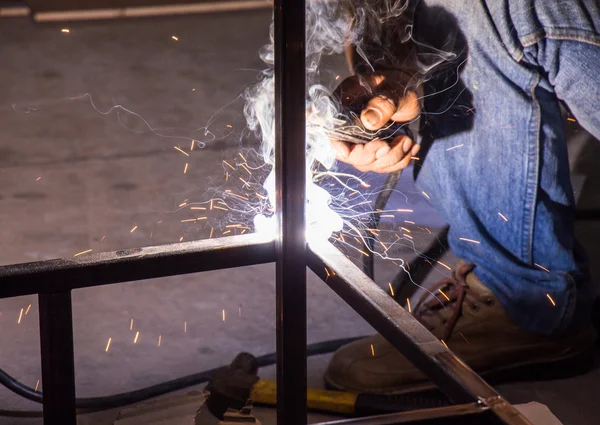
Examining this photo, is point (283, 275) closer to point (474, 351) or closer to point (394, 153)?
point (394, 153)

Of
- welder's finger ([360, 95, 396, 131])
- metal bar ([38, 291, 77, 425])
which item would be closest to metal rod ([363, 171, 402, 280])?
welder's finger ([360, 95, 396, 131])

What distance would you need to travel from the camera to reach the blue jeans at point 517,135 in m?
1.46

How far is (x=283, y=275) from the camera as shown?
2.96ft

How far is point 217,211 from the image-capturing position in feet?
7.63

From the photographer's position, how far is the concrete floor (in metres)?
1.65

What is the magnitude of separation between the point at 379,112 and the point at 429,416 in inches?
32.8

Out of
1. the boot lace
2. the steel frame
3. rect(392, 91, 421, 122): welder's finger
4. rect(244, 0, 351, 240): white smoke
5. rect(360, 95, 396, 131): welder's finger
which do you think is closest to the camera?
the steel frame

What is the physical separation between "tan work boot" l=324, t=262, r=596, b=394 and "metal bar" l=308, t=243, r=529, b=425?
61 centimetres

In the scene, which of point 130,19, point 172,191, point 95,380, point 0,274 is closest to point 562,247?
point 95,380

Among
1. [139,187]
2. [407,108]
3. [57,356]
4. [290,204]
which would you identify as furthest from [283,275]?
[139,187]

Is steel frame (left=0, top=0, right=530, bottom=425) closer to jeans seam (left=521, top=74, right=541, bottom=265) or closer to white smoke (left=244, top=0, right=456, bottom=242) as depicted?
white smoke (left=244, top=0, right=456, bottom=242)

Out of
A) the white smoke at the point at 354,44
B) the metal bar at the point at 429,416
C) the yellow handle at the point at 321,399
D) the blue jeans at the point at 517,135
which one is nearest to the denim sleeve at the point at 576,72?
the blue jeans at the point at 517,135

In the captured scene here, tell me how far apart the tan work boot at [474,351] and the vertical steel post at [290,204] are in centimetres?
56

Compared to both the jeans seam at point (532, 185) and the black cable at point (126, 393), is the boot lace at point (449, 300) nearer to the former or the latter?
the jeans seam at point (532, 185)
